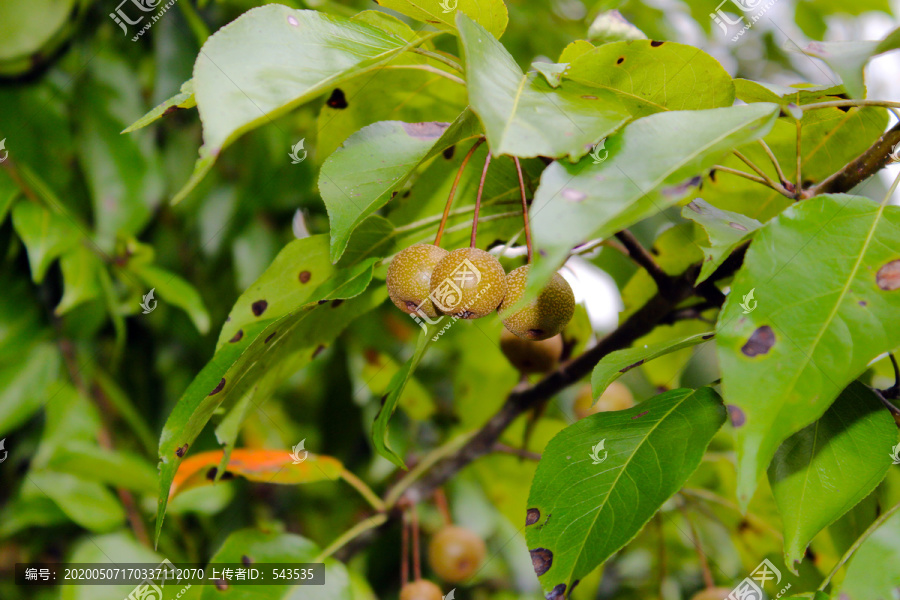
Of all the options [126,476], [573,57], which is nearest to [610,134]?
[573,57]

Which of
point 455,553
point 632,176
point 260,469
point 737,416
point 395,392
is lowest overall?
point 455,553

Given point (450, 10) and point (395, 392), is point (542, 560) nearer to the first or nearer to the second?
point (395, 392)

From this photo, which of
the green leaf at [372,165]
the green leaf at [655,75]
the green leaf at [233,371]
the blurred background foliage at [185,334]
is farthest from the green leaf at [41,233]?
the green leaf at [655,75]

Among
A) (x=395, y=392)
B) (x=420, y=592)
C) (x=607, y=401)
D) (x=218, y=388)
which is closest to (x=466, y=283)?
(x=395, y=392)

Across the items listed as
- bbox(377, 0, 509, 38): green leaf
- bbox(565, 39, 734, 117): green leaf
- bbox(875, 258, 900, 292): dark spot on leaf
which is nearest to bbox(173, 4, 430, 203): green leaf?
bbox(377, 0, 509, 38): green leaf

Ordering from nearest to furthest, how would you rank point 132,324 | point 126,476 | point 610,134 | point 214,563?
point 610,134, point 214,563, point 126,476, point 132,324

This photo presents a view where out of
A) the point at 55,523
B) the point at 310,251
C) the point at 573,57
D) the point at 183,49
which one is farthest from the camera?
the point at 183,49

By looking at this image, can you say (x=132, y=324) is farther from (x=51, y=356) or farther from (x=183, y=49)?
(x=183, y=49)
